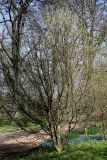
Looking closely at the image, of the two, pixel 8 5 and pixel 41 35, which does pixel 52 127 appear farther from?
pixel 8 5

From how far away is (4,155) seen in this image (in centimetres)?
1895

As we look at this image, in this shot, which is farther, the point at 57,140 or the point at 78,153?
the point at 57,140

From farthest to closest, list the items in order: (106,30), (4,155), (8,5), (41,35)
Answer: (106,30), (4,155), (8,5), (41,35)

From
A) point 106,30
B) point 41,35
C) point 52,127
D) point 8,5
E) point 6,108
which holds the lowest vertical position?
point 52,127

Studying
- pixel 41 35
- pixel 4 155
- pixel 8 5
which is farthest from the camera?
pixel 4 155

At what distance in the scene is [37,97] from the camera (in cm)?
1485

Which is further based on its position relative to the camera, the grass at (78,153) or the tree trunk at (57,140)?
the tree trunk at (57,140)

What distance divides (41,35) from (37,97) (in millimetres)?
2115

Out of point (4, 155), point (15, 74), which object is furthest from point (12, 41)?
point (4, 155)

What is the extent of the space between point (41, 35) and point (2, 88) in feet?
8.71

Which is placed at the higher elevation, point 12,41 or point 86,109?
point 12,41

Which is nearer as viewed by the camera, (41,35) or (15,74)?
(41,35)

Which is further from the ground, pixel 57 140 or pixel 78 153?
pixel 57 140

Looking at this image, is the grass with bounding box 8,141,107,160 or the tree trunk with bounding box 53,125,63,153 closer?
the grass with bounding box 8,141,107,160
